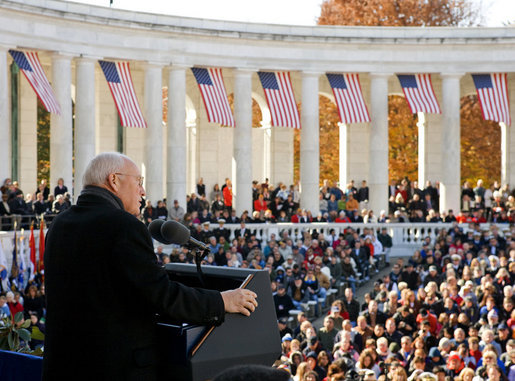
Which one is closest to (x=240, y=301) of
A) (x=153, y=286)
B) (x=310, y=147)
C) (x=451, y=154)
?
(x=153, y=286)

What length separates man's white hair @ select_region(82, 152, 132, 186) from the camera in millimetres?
7660

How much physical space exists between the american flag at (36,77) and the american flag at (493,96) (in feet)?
86.1

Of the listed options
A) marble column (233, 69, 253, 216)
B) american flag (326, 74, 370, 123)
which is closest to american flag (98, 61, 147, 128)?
marble column (233, 69, 253, 216)

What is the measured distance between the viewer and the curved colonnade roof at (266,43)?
51.8 meters

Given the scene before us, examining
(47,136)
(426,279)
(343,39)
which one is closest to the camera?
(426,279)

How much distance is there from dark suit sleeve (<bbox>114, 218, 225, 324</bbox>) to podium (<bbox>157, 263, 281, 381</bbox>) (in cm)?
13

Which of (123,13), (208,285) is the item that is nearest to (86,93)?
(123,13)

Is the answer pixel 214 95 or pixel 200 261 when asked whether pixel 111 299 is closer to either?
pixel 200 261

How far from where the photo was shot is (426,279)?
35188 mm

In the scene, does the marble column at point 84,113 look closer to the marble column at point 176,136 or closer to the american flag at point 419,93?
the marble column at point 176,136

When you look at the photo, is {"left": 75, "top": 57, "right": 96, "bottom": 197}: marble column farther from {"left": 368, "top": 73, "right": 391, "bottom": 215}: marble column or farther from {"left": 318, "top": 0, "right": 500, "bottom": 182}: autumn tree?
{"left": 318, "top": 0, "right": 500, "bottom": 182}: autumn tree

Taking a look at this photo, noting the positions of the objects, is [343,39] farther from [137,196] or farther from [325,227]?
[137,196]

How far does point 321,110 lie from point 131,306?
72433mm

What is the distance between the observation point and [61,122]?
51.3 meters
